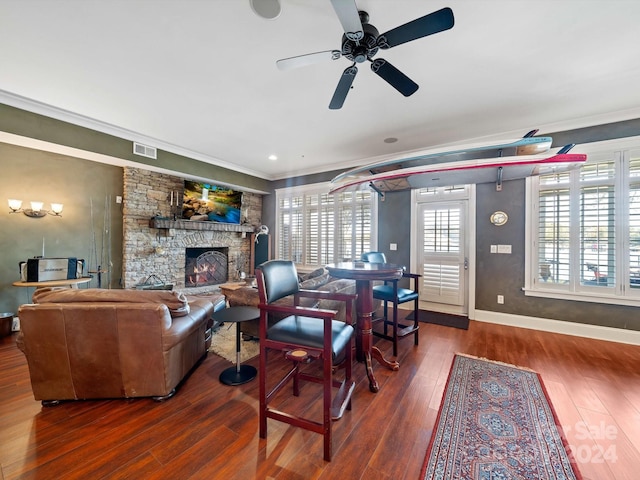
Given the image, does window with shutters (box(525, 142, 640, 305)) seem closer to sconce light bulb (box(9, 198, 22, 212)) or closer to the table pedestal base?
the table pedestal base

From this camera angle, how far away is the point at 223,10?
1811 mm

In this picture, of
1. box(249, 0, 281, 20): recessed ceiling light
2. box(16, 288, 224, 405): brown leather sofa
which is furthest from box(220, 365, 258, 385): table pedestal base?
box(249, 0, 281, 20): recessed ceiling light

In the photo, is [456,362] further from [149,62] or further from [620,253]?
[149,62]

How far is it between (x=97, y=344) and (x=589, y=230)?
547 centimetres

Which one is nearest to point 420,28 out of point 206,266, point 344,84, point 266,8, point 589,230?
point 344,84

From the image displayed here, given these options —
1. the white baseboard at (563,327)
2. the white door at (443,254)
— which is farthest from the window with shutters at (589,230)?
the white door at (443,254)

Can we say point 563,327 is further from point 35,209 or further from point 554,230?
point 35,209

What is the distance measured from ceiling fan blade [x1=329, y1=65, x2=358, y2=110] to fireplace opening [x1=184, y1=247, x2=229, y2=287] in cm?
455

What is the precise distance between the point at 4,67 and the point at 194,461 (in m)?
3.90

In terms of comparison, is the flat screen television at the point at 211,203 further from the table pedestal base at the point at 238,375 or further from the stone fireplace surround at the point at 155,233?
the table pedestal base at the point at 238,375

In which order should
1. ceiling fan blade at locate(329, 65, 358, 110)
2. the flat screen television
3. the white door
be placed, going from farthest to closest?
the flat screen television
the white door
ceiling fan blade at locate(329, 65, 358, 110)

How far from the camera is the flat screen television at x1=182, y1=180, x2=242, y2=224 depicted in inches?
198

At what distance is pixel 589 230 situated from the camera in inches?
129

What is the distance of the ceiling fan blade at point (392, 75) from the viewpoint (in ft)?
6.12
